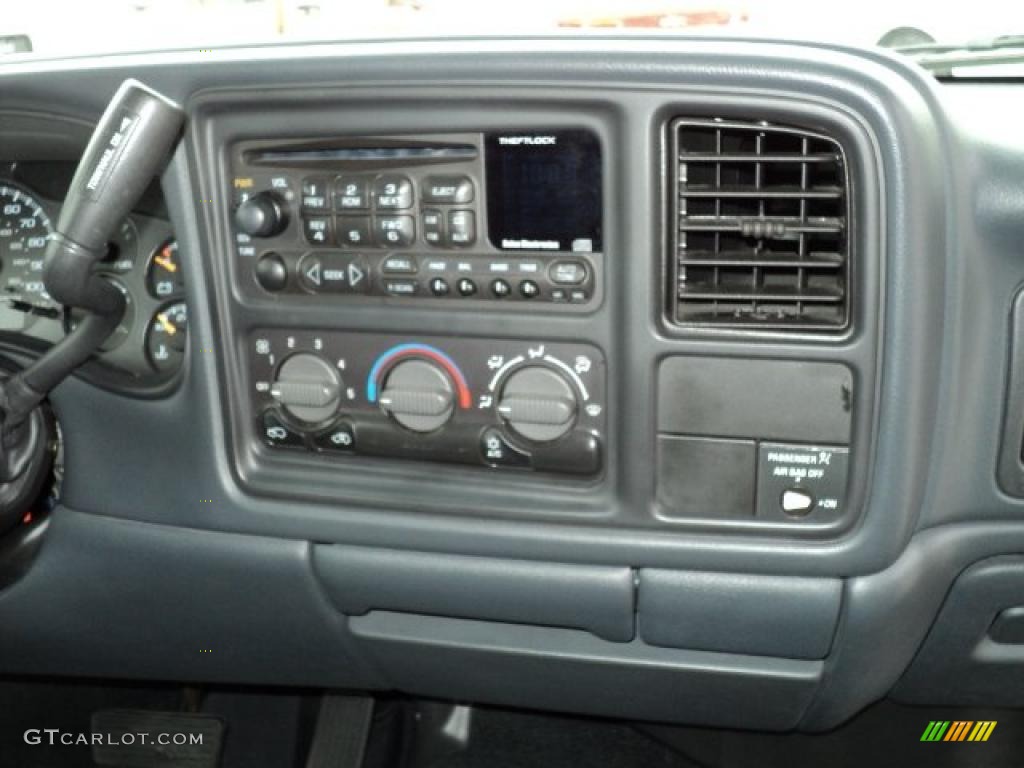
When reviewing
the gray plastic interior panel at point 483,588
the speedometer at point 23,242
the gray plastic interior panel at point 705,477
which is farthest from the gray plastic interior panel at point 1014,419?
the speedometer at point 23,242

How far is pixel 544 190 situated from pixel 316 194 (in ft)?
0.78

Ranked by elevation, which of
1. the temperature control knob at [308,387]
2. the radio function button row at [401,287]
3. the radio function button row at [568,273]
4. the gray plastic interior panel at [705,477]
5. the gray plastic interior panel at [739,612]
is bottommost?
the gray plastic interior panel at [739,612]

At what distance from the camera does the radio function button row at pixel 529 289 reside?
115 centimetres

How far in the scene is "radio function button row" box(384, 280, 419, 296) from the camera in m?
1.18

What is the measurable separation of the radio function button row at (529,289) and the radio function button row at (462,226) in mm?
66

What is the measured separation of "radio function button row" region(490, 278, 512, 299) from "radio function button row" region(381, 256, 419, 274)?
0.08 meters

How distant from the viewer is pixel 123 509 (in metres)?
1.40

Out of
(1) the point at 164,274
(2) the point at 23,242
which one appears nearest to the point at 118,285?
(1) the point at 164,274

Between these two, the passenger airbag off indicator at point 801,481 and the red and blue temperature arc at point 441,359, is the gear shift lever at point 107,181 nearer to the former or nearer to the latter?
the red and blue temperature arc at point 441,359

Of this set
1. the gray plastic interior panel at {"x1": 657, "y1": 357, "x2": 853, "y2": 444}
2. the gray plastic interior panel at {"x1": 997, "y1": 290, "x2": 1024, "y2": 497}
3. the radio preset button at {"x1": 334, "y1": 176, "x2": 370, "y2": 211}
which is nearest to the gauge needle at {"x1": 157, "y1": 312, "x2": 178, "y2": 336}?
the radio preset button at {"x1": 334, "y1": 176, "x2": 370, "y2": 211}

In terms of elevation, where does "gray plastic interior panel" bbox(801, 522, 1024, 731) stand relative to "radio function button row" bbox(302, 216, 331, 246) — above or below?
below

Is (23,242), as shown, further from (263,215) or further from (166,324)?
(263,215)

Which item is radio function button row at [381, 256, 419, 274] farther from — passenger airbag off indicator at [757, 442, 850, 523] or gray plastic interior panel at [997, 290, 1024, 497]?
gray plastic interior panel at [997, 290, 1024, 497]

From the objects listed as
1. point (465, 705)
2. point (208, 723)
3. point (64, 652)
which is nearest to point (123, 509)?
point (64, 652)
